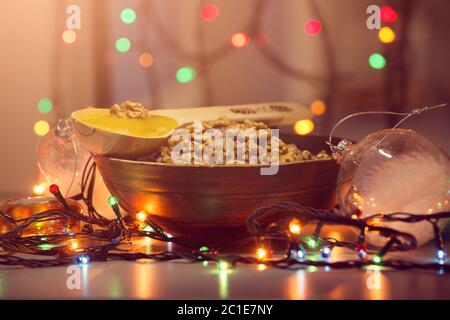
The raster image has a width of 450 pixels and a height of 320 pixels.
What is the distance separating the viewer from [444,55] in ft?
3.88

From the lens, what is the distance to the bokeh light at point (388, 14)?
1180 mm

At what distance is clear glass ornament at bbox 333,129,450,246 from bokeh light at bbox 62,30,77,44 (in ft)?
2.12

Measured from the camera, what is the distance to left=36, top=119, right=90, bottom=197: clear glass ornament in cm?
98

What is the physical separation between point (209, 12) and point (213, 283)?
26.5 inches

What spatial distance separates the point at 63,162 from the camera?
0.98m

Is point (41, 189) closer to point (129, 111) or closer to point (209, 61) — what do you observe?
point (129, 111)

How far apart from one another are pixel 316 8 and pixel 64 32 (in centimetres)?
44

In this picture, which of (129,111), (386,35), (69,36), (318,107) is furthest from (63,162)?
(386,35)

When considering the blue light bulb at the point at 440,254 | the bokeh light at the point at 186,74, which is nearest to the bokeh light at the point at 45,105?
the bokeh light at the point at 186,74

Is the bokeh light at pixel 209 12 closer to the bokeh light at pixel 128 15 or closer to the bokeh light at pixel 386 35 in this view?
the bokeh light at pixel 128 15

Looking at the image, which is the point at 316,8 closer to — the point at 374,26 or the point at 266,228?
the point at 374,26

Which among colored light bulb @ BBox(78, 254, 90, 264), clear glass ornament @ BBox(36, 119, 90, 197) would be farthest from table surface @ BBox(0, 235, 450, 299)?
clear glass ornament @ BBox(36, 119, 90, 197)

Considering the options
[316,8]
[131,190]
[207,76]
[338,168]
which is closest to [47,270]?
[131,190]

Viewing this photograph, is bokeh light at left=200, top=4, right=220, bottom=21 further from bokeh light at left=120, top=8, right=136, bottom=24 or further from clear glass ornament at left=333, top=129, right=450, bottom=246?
clear glass ornament at left=333, top=129, right=450, bottom=246
